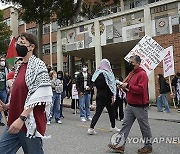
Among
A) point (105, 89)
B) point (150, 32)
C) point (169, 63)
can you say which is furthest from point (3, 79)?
point (150, 32)

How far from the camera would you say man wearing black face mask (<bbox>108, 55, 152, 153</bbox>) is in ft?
16.5

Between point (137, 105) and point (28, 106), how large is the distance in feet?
9.06

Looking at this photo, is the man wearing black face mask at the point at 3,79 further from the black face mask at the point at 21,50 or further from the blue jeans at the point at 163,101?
the blue jeans at the point at 163,101

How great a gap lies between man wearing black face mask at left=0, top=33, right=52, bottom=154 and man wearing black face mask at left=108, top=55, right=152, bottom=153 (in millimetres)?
2455

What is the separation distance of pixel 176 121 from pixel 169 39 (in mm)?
6193

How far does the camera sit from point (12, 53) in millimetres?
6602

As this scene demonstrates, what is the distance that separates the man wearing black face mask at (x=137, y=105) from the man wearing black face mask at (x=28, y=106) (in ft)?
8.05

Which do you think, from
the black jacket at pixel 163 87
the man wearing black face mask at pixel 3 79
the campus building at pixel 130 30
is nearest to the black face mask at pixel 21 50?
the man wearing black face mask at pixel 3 79

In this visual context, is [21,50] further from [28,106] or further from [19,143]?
[19,143]

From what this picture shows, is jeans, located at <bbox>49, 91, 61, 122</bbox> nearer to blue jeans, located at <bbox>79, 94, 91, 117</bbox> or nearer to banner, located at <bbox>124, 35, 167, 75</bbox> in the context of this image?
blue jeans, located at <bbox>79, 94, 91, 117</bbox>

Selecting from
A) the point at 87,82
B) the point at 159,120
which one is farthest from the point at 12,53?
the point at 159,120

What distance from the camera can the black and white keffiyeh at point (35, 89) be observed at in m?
2.71

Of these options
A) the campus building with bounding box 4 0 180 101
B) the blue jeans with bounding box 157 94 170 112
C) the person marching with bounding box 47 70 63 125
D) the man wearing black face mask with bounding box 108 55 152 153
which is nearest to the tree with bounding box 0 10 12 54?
the campus building with bounding box 4 0 180 101

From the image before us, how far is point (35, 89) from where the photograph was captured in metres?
2.74
